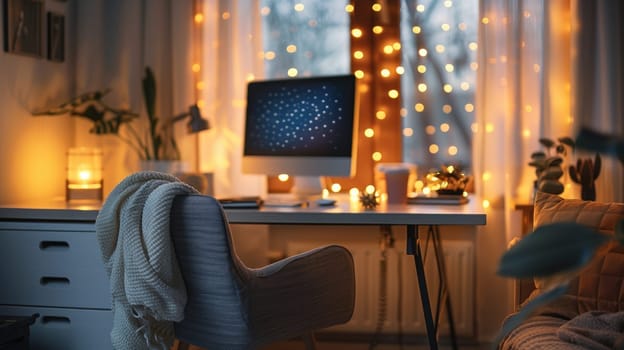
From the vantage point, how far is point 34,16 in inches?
125

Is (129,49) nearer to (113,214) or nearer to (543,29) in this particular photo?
(113,214)

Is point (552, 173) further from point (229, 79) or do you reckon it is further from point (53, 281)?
point (53, 281)

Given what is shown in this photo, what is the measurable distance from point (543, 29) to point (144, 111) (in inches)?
65.7

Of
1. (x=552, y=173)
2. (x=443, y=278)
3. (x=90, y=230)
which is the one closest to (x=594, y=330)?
(x=552, y=173)

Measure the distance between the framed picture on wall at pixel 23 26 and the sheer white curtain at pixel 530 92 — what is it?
1737 mm

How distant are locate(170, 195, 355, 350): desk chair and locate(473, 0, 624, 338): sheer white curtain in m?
1.12

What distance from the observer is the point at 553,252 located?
3.30ft

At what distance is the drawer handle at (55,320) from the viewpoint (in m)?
2.73

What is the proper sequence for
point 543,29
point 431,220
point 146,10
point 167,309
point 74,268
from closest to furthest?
point 167,309, point 431,220, point 74,268, point 543,29, point 146,10

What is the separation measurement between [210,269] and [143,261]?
0.18m

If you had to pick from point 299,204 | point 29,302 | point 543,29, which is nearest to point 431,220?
point 299,204

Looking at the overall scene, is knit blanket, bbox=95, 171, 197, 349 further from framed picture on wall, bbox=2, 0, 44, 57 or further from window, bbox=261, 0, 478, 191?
window, bbox=261, 0, 478, 191

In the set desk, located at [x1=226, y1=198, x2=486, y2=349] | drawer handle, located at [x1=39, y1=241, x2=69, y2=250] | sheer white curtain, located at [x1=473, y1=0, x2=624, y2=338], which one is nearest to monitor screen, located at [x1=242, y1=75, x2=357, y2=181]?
desk, located at [x1=226, y1=198, x2=486, y2=349]

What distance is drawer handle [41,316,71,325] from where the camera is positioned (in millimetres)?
2734
